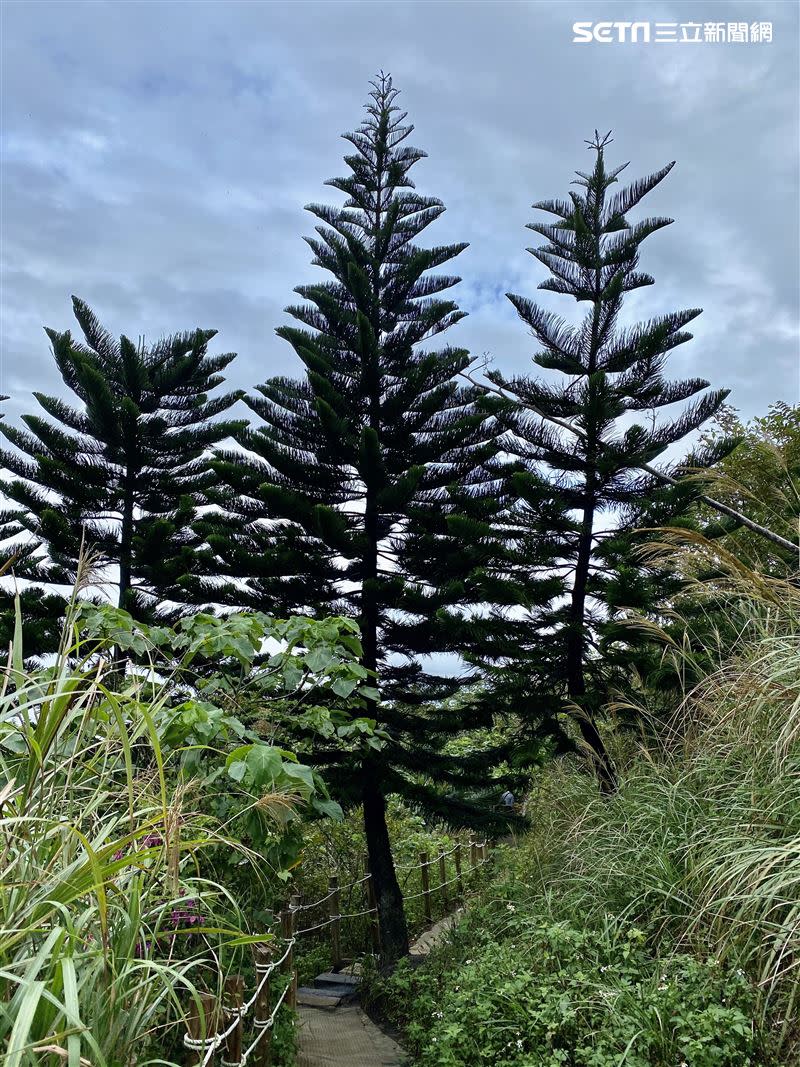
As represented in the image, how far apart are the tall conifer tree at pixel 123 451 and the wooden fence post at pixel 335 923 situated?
10.3 ft

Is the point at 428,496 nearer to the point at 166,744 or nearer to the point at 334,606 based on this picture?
the point at 334,606

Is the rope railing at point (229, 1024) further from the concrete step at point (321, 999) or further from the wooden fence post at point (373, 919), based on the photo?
the wooden fence post at point (373, 919)

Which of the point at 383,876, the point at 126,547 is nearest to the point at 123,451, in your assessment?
the point at 126,547

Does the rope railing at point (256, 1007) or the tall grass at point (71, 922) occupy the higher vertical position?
the tall grass at point (71, 922)

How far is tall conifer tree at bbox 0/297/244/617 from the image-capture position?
28.0 feet

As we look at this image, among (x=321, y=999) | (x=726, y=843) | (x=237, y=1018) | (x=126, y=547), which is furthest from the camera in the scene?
(x=126, y=547)

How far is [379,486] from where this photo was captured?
7512mm

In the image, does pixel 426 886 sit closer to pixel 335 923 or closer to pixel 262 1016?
pixel 335 923

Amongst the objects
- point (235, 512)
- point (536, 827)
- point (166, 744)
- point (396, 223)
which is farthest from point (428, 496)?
point (166, 744)

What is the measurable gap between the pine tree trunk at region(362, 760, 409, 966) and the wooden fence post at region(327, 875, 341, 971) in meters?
0.31

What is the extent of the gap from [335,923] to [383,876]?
48cm

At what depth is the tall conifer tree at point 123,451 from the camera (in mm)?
8539

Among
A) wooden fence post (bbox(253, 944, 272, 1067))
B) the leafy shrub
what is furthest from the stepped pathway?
wooden fence post (bbox(253, 944, 272, 1067))

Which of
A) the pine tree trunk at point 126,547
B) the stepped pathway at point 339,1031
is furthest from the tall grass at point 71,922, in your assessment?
the pine tree trunk at point 126,547
